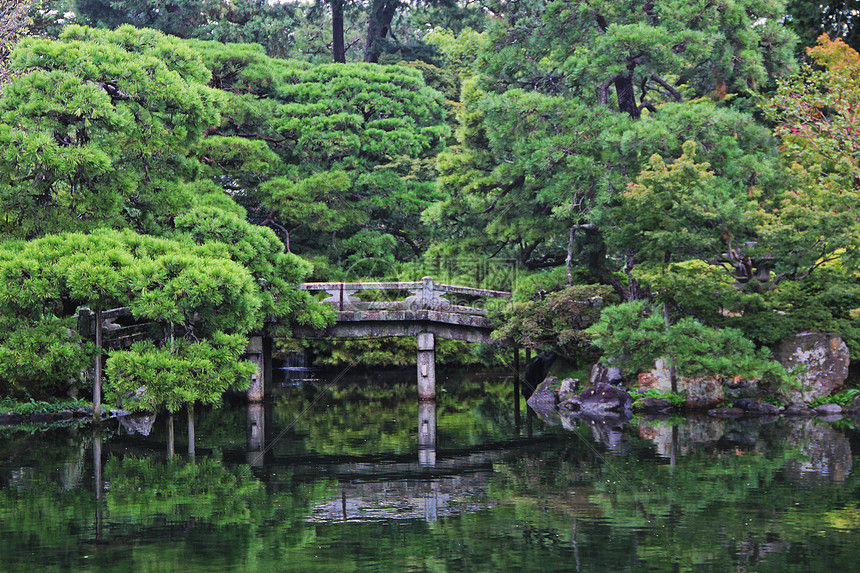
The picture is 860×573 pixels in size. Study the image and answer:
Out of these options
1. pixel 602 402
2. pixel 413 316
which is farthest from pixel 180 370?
pixel 602 402

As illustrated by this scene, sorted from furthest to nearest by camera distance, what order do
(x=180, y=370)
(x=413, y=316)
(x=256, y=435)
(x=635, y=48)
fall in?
1. (x=413, y=316)
2. (x=635, y=48)
3. (x=256, y=435)
4. (x=180, y=370)

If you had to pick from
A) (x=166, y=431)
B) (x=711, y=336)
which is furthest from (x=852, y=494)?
(x=166, y=431)

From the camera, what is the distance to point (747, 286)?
20797mm

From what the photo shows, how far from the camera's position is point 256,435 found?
17.7 meters

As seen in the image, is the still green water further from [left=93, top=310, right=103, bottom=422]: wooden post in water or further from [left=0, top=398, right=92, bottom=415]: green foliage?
[left=0, top=398, right=92, bottom=415]: green foliage

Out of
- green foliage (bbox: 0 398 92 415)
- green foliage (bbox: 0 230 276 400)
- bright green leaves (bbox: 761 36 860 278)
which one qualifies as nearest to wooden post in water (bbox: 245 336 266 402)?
green foliage (bbox: 0 398 92 415)

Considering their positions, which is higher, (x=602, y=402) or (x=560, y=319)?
(x=560, y=319)

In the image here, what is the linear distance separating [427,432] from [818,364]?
339 inches

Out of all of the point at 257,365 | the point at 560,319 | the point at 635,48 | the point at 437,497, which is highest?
the point at 635,48

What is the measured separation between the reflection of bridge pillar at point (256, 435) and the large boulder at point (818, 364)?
10934mm

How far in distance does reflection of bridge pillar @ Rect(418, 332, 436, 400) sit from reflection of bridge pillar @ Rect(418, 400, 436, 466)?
24cm

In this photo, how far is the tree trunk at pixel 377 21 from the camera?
37500mm

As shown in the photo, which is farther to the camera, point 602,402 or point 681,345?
point 602,402

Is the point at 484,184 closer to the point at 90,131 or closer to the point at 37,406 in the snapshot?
the point at 90,131
